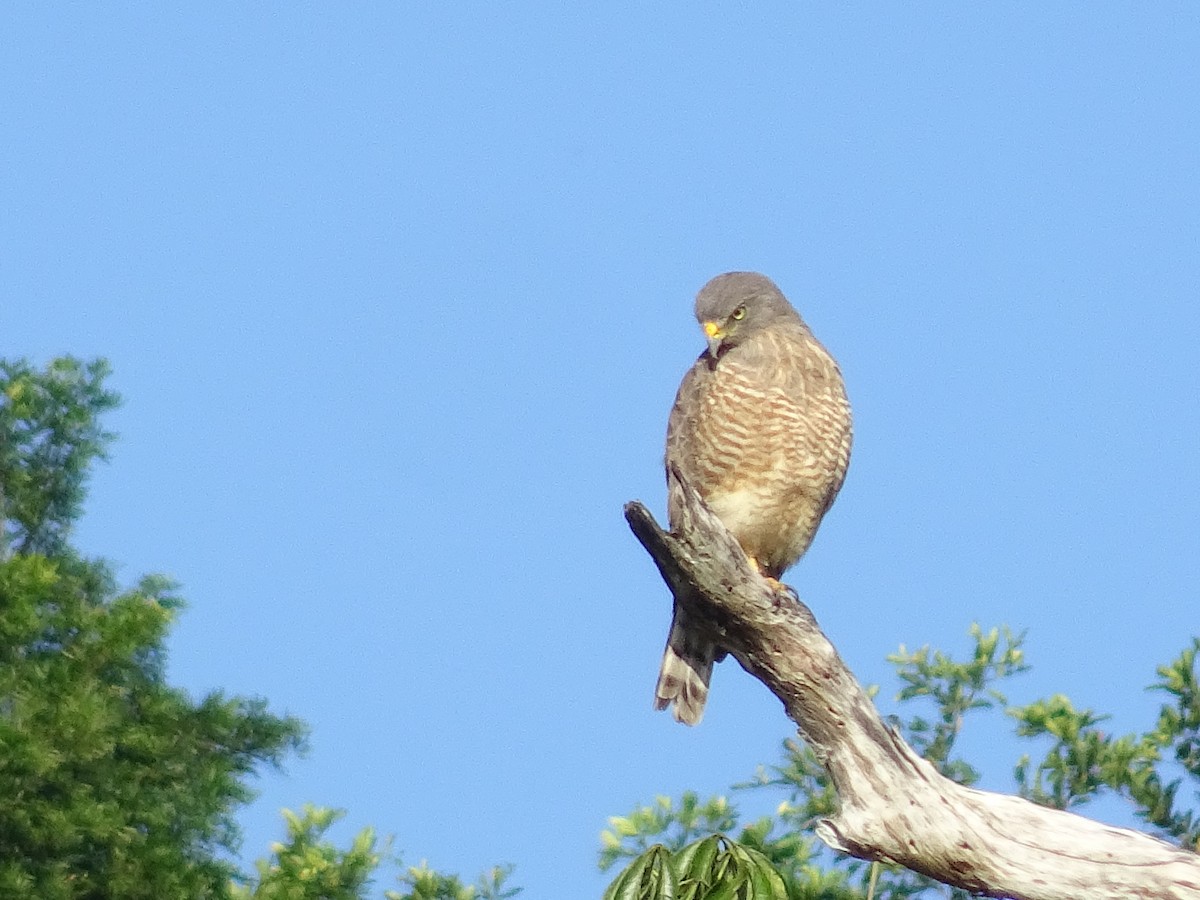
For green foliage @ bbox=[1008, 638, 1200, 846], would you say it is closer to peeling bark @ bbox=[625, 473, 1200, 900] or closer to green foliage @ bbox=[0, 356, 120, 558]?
peeling bark @ bbox=[625, 473, 1200, 900]

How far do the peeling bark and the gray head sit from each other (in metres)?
1.56

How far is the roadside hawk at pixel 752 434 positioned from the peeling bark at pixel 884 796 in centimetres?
110

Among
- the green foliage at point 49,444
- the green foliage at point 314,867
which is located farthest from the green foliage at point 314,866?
the green foliage at point 49,444

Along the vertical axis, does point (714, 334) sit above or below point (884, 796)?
above

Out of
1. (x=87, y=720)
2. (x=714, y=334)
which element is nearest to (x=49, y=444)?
(x=87, y=720)

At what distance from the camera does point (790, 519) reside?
21.8 feet

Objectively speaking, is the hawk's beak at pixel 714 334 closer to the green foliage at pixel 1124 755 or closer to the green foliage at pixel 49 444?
the green foliage at pixel 1124 755

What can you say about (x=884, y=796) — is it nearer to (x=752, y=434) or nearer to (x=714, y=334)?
(x=752, y=434)

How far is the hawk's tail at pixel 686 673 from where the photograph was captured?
639cm

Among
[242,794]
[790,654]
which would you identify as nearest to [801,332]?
[790,654]

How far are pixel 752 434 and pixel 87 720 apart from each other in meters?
5.30

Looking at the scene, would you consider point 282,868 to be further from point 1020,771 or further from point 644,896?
point 644,896

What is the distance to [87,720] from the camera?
10211 millimetres

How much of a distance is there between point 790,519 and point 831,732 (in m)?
1.62
